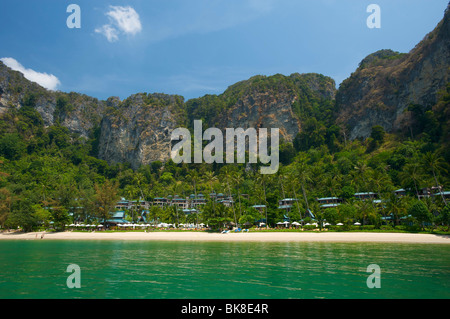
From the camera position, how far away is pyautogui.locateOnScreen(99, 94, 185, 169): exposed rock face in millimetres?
158500

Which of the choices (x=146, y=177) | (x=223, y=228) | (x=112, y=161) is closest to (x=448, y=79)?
(x=223, y=228)

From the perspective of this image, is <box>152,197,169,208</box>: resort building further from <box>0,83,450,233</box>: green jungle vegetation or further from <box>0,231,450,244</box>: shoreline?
<box>0,231,450,244</box>: shoreline

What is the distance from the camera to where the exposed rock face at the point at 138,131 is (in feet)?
520

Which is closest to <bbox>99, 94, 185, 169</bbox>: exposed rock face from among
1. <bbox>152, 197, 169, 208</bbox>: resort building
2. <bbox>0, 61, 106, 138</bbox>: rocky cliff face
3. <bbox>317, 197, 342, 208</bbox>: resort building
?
<bbox>0, 61, 106, 138</bbox>: rocky cliff face

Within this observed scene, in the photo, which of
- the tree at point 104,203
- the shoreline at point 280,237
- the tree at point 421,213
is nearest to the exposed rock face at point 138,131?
the tree at point 104,203

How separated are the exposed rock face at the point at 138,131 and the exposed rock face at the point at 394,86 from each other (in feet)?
334

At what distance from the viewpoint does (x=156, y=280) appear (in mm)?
17469

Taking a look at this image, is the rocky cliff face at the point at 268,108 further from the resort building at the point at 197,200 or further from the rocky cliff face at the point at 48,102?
the rocky cliff face at the point at 48,102

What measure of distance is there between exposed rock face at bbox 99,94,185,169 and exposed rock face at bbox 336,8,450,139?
102 meters

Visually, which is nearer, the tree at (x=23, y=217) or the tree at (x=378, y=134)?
the tree at (x=23, y=217)
